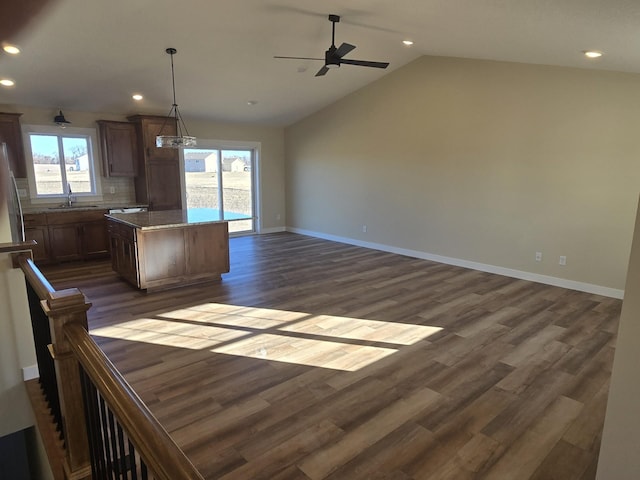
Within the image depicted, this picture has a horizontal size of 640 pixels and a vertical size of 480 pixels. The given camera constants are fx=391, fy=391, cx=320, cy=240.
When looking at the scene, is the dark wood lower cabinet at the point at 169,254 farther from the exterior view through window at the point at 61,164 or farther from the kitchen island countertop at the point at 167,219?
the exterior view through window at the point at 61,164

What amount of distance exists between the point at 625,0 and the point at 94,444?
382 cm

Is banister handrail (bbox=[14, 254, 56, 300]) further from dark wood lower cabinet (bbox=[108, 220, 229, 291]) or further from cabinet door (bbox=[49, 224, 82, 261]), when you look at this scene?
cabinet door (bbox=[49, 224, 82, 261])

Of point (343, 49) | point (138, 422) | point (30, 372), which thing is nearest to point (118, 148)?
point (343, 49)

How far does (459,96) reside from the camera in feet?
19.1

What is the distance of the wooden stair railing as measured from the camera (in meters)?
0.90

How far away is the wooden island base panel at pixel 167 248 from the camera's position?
475 centimetres

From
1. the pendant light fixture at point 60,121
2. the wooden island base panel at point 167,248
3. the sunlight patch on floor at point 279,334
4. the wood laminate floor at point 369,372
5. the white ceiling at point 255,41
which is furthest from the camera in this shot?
the pendant light fixture at point 60,121

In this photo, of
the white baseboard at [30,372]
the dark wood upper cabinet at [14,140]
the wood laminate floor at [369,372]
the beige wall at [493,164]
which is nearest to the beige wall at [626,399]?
the wood laminate floor at [369,372]

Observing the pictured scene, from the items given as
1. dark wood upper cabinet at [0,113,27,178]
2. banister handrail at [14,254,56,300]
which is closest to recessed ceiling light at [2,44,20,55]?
dark wood upper cabinet at [0,113,27,178]

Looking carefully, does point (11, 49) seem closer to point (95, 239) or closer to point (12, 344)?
point (95, 239)

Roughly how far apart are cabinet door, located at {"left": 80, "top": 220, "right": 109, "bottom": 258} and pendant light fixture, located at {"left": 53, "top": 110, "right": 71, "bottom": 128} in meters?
1.63

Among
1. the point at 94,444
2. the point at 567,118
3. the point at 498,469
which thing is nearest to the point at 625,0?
the point at 567,118

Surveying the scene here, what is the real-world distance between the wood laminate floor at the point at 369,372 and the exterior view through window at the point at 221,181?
3.31m

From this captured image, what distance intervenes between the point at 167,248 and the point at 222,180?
377 centimetres
